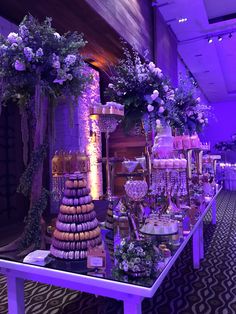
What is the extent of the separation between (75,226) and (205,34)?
21.4 feet

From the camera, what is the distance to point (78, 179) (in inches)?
72.8

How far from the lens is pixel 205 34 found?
6.88 meters

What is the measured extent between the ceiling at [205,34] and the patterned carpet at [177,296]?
476 centimetres

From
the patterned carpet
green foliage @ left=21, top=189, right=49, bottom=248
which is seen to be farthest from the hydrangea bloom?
the patterned carpet

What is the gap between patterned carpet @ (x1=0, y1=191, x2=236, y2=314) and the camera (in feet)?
7.56

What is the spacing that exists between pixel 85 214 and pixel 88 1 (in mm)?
2718

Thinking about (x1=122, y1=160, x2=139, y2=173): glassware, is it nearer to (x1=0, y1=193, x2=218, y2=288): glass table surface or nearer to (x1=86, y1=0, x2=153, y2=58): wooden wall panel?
(x1=0, y1=193, x2=218, y2=288): glass table surface

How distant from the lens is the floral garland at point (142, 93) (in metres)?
3.05

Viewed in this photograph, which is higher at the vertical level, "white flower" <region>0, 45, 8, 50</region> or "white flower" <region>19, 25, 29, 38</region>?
"white flower" <region>19, 25, 29, 38</region>

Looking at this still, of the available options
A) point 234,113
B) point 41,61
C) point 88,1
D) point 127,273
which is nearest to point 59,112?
point 88,1

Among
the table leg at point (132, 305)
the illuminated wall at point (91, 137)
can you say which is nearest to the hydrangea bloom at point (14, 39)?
the table leg at point (132, 305)

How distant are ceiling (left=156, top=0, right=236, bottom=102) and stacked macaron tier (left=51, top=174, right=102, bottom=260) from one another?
5.04 m

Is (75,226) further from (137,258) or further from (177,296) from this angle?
(177,296)

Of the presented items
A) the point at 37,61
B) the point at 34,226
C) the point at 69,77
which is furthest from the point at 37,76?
the point at 34,226
